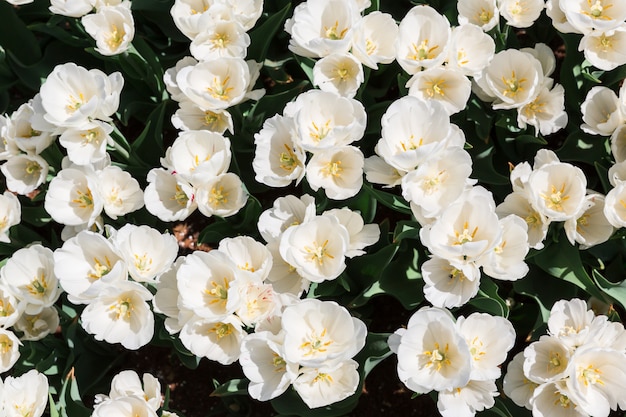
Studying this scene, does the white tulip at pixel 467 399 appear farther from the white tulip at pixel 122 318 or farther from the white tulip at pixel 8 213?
the white tulip at pixel 8 213

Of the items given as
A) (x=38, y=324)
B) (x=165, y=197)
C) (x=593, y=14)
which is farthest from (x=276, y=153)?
(x=593, y=14)

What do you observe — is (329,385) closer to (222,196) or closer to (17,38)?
(222,196)

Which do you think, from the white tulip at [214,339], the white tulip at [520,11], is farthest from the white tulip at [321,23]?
the white tulip at [214,339]

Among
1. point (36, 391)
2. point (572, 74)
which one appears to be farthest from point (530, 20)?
point (36, 391)

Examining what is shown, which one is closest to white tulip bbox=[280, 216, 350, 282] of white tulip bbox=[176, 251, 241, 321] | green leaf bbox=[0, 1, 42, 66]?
white tulip bbox=[176, 251, 241, 321]

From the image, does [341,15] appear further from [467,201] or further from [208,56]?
[467,201]
